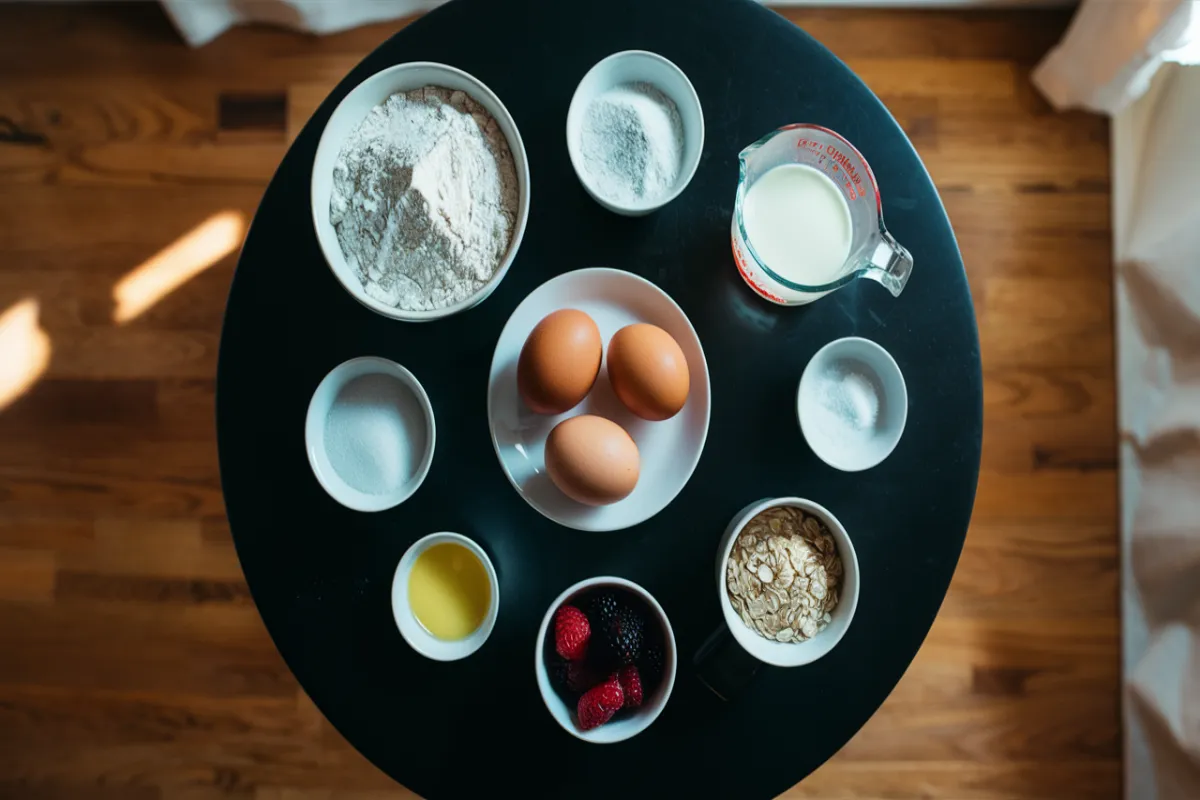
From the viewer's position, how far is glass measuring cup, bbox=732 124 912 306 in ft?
3.01

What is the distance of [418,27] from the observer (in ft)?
3.29

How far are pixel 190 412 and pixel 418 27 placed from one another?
3.08 ft

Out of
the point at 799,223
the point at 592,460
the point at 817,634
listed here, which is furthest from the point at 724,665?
the point at 799,223

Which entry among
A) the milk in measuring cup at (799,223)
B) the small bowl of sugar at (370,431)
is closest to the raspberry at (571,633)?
the small bowl of sugar at (370,431)

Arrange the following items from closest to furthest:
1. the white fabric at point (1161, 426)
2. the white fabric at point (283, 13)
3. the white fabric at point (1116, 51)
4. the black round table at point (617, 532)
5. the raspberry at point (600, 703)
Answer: the raspberry at point (600, 703), the black round table at point (617, 532), the white fabric at point (1116, 51), the white fabric at point (1161, 426), the white fabric at point (283, 13)

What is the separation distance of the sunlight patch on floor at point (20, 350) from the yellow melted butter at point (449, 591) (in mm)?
1121

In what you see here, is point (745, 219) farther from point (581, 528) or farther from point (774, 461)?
point (581, 528)

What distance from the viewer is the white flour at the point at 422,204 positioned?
0.93m

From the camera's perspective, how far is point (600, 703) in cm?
87

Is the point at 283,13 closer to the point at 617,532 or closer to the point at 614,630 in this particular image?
the point at 617,532

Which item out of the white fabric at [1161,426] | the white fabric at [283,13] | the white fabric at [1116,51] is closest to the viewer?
the white fabric at [1116,51]

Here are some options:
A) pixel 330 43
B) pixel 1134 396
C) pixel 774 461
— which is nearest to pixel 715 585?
pixel 774 461

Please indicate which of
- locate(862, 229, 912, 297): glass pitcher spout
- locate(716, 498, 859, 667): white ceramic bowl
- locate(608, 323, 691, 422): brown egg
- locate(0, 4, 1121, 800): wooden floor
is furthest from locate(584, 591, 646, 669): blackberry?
locate(0, 4, 1121, 800): wooden floor

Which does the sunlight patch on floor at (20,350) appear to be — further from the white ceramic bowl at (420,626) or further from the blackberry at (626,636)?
the blackberry at (626,636)
